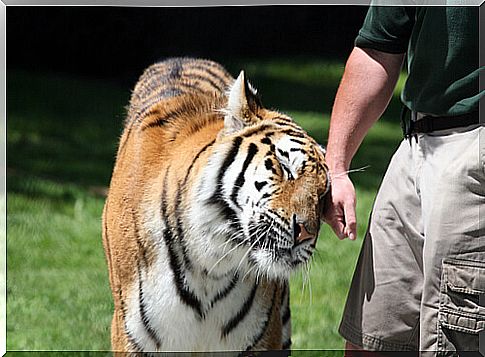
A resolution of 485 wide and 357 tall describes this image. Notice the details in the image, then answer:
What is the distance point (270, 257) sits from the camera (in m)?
3.05

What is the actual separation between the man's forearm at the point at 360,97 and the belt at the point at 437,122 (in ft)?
0.44

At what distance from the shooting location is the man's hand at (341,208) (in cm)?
301

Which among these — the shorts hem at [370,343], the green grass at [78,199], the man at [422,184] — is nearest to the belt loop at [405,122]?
the man at [422,184]

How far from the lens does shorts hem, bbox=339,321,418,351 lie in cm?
279

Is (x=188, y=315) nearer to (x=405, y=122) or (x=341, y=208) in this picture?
(x=341, y=208)

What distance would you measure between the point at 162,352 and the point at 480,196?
4.05 ft

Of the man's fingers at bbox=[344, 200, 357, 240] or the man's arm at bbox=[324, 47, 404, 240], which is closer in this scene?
the man's arm at bbox=[324, 47, 404, 240]

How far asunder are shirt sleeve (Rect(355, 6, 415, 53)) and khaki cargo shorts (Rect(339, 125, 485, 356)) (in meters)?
0.32

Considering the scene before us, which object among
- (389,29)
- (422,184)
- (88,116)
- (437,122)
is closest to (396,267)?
(422,184)

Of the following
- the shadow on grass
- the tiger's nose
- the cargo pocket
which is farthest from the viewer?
the shadow on grass

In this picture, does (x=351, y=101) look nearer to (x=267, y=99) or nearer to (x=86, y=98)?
(x=267, y=99)

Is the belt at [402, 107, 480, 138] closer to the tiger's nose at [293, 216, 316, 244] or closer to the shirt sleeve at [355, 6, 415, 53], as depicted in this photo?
the shirt sleeve at [355, 6, 415, 53]

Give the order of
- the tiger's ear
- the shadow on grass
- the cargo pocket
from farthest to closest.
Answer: the shadow on grass
the tiger's ear
the cargo pocket

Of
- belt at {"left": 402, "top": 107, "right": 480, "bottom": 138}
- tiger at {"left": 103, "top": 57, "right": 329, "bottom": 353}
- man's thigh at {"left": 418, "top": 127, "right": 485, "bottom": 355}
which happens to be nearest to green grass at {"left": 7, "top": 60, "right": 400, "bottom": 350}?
tiger at {"left": 103, "top": 57, "right": 329, "bottom": 353}
